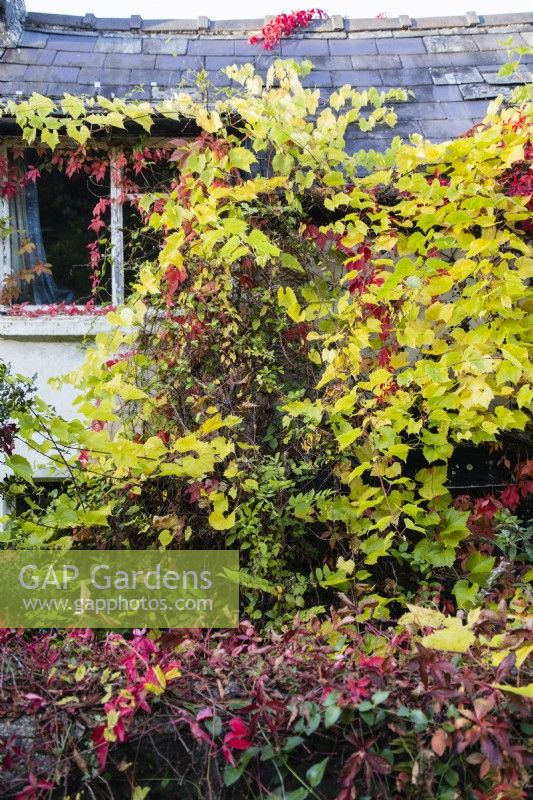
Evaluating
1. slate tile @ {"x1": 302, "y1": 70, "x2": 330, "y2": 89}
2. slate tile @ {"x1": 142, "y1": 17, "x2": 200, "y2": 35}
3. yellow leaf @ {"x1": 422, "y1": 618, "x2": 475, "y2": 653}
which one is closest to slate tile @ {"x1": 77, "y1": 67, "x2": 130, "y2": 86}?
slate tile @ {"x1": 142, "y1": 17, "x2": 200, "y2": 35}

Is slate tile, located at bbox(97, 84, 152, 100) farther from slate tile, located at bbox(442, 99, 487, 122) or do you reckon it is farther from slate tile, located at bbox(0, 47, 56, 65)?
slate tile, located at bbox(442, 99, 487, 122)

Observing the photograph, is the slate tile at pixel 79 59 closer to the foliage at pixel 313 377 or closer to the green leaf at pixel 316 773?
the foliage at pixel 313 377

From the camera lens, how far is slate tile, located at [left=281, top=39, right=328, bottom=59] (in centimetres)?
579

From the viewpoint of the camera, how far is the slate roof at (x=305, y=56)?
5141 mm

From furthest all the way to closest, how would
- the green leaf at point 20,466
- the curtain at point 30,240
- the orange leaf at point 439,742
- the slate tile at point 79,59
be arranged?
1. the slate tile at point 79,59
2. the curtain at point 30,240
3. the green leaf at point 20,466
4. the orange leaf at point 439,742

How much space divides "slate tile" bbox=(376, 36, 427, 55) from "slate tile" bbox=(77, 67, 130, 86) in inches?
82.7

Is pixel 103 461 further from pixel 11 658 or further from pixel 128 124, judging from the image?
pixel 128 124

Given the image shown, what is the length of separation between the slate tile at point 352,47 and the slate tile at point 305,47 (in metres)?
0.07

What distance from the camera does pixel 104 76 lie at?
5359mm

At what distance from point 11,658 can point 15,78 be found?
14.7ft

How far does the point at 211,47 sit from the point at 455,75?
199 cm

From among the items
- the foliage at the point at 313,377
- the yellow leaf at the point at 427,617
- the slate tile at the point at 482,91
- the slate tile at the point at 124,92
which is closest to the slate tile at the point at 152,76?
the slate tile at the point at 124,92

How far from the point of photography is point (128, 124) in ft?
16.1

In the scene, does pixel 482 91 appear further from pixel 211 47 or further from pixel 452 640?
pixel 452 640
